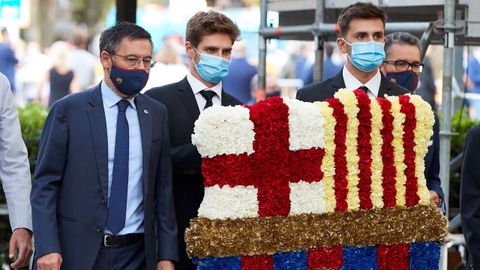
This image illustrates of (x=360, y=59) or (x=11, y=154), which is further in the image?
(x=360, y=59)

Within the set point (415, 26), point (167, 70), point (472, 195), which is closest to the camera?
point (472, 195)

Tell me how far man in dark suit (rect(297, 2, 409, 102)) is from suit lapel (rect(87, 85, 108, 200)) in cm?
122

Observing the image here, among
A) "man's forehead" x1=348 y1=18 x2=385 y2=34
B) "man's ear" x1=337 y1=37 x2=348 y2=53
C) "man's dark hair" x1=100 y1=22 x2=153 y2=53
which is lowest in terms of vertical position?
"man's ear" x1=337 y1=37 x2=348 y2=53

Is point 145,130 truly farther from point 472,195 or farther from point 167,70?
point 167,70

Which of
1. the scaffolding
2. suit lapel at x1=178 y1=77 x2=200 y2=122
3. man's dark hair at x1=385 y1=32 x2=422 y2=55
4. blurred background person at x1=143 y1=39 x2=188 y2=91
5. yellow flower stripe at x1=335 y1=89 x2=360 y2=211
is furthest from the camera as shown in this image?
blurred background person at x1=143 y1=39 x2=188 y2=91

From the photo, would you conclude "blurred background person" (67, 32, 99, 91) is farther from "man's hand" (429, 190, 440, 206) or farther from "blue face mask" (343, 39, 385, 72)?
"man's hand" (429, 190, 440, 206)

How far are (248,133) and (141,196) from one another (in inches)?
26.1

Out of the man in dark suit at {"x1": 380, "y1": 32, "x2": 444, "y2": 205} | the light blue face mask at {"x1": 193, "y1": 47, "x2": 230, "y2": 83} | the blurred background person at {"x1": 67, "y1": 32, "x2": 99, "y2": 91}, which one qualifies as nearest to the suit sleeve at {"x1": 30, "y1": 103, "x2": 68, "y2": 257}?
the light blue face mask at {"x1": 193, "y1": 47, "x2": 230, "y2": 83}

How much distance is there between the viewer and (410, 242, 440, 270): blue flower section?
20.3 feet

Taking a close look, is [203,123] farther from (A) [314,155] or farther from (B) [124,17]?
(B) [124,17]

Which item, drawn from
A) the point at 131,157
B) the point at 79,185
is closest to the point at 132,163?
the point at 131,157

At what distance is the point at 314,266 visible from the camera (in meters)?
5.94

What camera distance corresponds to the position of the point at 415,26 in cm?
884

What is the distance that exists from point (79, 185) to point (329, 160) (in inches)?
50.3
